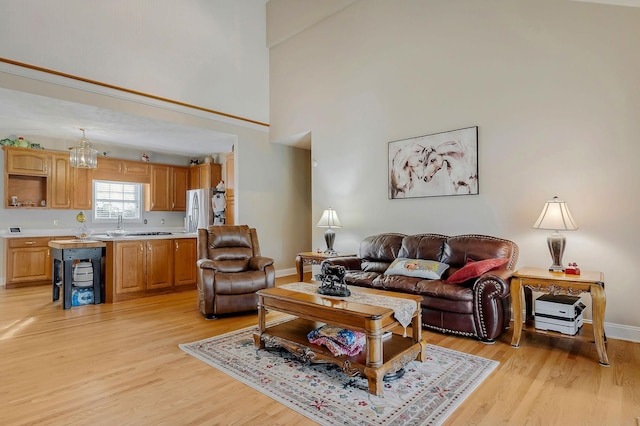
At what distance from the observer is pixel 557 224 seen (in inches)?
127

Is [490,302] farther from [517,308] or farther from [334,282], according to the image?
[334,282]

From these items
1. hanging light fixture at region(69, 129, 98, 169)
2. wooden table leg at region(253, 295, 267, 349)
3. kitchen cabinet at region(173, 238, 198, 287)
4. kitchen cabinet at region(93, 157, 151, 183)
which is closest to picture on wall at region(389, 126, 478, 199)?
wooden table leg at region(253, 295, 267, 349)

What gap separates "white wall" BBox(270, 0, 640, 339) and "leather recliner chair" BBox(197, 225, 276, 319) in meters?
1.67

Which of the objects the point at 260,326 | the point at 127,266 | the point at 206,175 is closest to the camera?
the point at 260,326

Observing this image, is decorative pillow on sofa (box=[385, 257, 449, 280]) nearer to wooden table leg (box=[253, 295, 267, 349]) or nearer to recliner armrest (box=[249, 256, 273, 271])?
recliner armrest (box=[249, 256, 273, 271])

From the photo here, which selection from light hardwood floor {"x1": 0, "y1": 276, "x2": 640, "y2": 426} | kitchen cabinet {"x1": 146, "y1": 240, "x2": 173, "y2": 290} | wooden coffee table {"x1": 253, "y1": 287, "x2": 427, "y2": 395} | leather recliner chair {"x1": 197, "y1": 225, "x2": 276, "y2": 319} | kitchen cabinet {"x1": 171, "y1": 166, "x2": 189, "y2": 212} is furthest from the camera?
kitchen cabinet {"x1": 171, "y1": 166, "x2": 189, "y2": 212}

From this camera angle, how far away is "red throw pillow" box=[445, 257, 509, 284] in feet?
10.8

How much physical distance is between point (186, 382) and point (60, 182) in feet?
19.1

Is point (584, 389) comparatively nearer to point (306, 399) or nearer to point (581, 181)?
point (306, 399)

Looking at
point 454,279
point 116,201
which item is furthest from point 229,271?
point 116,201

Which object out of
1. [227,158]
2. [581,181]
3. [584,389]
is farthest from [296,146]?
[584,389]

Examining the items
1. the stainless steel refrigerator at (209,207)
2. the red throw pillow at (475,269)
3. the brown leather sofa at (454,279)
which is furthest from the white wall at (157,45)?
the red throw pillow at (475,269)

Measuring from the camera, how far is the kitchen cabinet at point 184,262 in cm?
546

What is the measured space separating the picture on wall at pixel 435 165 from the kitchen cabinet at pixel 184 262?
3.19 metres
